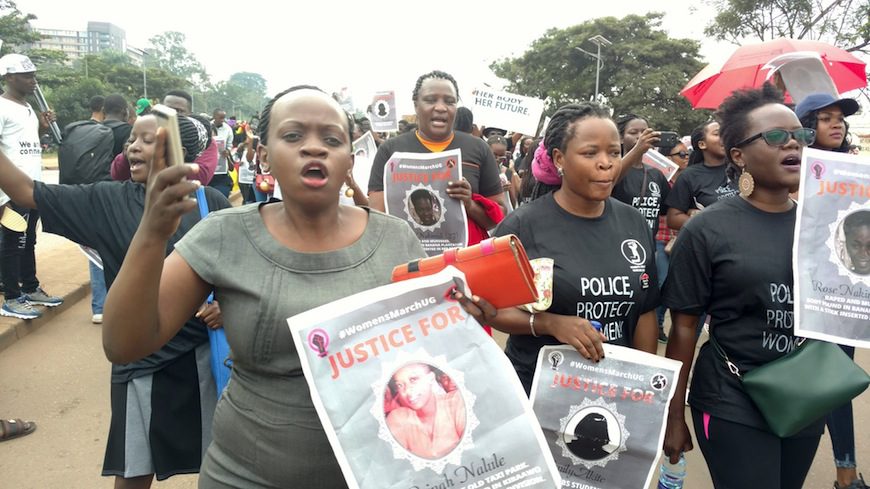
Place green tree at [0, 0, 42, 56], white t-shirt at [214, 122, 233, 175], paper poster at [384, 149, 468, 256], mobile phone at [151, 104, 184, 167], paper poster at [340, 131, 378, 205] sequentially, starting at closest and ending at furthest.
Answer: mobile phone at [151, 104, 184, 167] → paper poster at [384, 149, 468, 256] → paper poster at [340, 131, 378, 205] → white t-shirt at [214, 122, 233, 175] → green tree at [0, 0, 42, 56]

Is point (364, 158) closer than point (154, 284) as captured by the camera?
No

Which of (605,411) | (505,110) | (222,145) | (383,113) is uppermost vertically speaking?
(505,110)

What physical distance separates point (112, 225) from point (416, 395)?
1.59m

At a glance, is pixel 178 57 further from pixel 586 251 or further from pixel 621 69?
pixel 586 251

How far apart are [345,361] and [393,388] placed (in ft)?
0.41

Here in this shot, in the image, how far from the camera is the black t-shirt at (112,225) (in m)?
2.26

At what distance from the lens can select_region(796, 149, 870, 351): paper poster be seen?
2.01 m

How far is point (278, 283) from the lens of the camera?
1448 millimetres

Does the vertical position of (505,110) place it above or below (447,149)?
above

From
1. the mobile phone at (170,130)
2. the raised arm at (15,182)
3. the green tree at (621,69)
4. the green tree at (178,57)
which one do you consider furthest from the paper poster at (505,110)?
the green tree at (178,57)

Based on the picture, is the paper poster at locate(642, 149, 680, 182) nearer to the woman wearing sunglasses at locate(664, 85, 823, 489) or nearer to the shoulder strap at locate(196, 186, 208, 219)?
the woman wearing sunglasses at locate(664, 85, 823, 489)

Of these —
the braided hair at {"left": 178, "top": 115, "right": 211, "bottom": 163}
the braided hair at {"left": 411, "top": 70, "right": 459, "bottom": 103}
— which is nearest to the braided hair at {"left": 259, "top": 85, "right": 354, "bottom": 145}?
the braided hair at {"left": 178, "top": 115, "right": 211, "bottom": 163}

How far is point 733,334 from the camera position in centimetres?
216

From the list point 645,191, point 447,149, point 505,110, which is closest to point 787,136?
point 447,149
